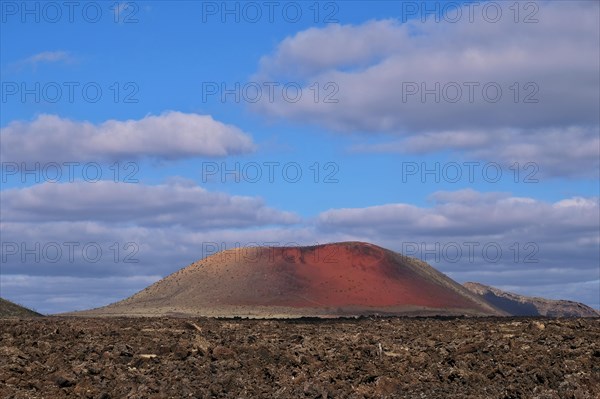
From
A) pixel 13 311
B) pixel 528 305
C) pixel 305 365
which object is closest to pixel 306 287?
pixel 13 311

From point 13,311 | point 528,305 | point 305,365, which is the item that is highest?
point 13,311

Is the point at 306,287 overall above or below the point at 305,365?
above

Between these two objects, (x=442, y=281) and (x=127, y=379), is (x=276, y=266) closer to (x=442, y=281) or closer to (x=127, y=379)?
(x=442, y=281)

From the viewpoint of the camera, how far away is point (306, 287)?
91.1m

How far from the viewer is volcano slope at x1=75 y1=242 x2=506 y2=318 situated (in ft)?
272

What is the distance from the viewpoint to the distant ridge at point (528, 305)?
12094 centimetres

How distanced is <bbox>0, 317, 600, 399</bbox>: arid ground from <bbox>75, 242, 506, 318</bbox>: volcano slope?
1820 inches

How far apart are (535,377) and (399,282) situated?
243ft

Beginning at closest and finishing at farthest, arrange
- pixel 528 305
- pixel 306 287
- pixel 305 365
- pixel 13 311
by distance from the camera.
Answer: pixel 305 365 < pixel 13 311 < pixel 306 287 < pixel 528 305

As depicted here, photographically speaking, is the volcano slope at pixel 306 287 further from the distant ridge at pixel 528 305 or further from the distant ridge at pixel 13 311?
the distant ridge at pixel 528 305

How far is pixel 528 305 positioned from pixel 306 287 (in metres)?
47.7

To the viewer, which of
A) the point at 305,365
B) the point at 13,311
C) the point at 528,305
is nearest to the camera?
the point at 305,365

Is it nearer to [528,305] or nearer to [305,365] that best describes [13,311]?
[305,365]

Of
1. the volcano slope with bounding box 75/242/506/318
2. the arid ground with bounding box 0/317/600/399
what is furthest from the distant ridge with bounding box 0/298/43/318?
the arid ground with bounding box 0/317/600/399
